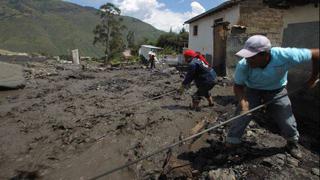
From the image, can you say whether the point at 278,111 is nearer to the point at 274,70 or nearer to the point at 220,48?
the point at 274,70

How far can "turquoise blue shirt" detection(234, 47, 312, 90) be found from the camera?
11.3 ft

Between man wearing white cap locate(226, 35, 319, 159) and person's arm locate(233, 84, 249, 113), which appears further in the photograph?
person's arm locate(233, 84, 249, 113)

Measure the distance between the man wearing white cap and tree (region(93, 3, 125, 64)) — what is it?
4120 cm

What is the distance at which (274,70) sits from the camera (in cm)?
365

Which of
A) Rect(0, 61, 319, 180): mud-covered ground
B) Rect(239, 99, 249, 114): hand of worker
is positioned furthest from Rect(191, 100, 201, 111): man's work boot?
Rect(239, 99, 249, 114): hand of worker

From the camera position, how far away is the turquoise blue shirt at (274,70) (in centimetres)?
346

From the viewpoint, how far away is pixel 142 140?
5848 mm

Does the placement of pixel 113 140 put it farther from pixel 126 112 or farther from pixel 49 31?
pixel 49 31

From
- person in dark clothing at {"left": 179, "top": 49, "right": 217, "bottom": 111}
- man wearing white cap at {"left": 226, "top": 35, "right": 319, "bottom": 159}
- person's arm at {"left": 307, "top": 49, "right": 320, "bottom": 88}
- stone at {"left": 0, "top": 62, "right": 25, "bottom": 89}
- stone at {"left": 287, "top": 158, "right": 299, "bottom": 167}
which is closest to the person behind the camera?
person's arm at {"left": 307, "top": 49, "right": 320, "bottom": 88}

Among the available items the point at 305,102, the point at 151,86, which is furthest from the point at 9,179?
the point at 151,86

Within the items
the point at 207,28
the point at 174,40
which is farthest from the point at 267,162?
the point at 174,40

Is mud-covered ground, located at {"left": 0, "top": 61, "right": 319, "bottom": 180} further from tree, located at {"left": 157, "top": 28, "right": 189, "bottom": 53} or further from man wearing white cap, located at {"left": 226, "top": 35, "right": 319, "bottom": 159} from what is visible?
tree, located at {"left": 157, "top": 28, "right": 189, "bottom": 53}

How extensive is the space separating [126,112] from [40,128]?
78.5 inches

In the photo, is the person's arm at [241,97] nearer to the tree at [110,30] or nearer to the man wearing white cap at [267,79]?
the man wearing white cap at [267,79]
